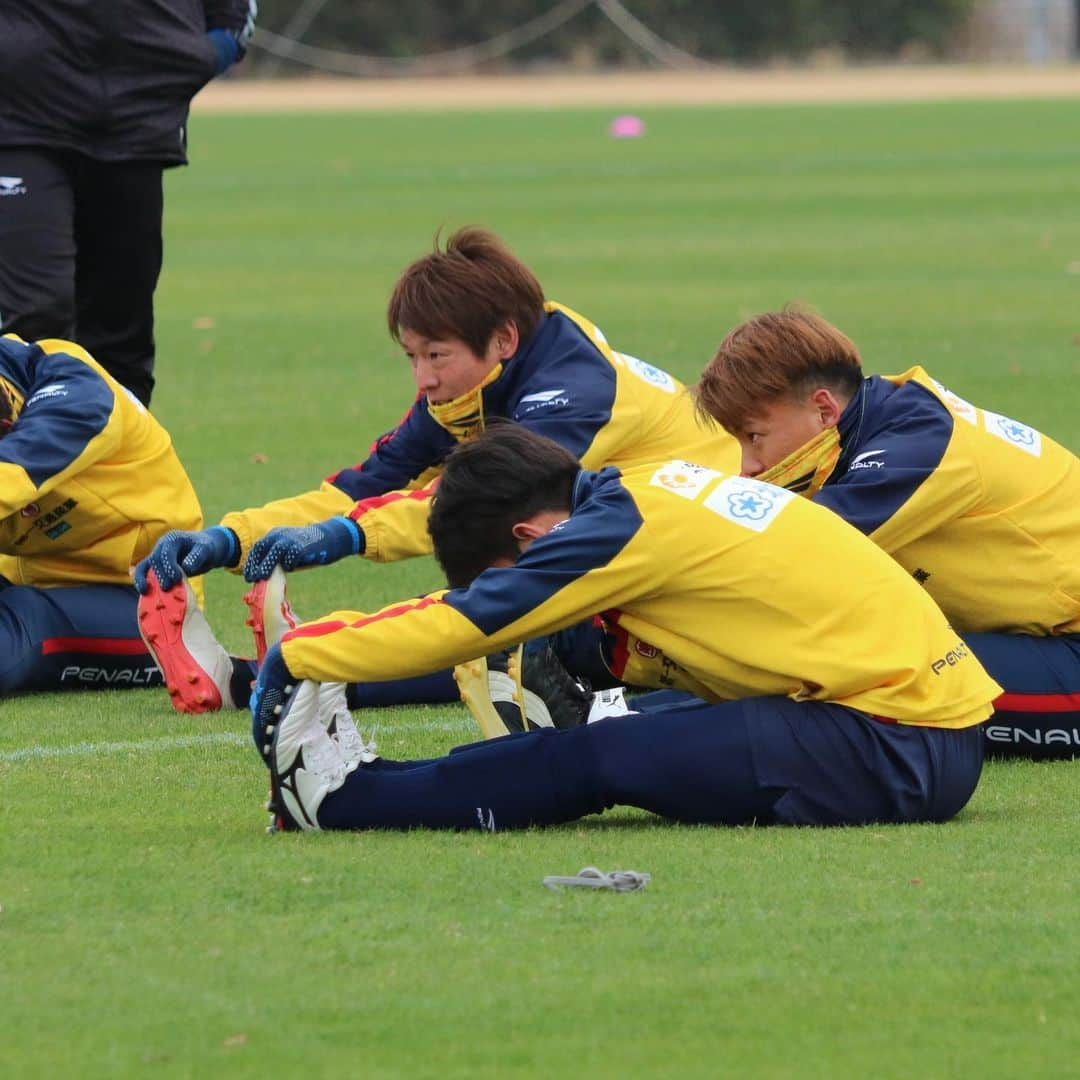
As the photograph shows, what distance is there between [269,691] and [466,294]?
6.10 feet

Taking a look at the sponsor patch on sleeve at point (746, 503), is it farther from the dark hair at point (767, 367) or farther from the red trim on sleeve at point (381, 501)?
the red trim on sleeve at point (381, 501)

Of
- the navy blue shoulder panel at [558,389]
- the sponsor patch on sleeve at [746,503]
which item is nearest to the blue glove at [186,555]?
the navy blue shoulder panel at [558,389]

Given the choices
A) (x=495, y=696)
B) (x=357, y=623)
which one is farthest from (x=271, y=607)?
(x=357, y=623)

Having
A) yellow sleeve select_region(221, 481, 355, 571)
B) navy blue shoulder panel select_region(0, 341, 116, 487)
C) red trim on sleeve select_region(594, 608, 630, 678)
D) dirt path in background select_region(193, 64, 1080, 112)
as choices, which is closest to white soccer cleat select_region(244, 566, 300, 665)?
yellow sleeve select_region(221, 481, 355, 571)

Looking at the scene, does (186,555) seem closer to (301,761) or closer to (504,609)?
(301,761)

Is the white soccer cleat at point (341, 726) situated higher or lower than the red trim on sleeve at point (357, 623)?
lower

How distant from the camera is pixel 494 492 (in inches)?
180

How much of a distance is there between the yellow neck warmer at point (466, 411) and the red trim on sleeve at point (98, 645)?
103cm

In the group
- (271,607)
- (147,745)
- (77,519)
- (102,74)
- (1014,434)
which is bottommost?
(147,745)

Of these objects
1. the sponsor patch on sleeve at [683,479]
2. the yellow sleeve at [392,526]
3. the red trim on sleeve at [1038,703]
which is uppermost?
the sponsor patch on sleeve at [683,479]

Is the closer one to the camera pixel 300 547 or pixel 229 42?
pixel 300 547

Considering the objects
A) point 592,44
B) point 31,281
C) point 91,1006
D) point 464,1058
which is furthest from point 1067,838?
point 592,44

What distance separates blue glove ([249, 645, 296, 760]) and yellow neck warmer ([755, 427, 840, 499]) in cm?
133

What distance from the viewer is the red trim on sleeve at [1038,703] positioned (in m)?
5.44
